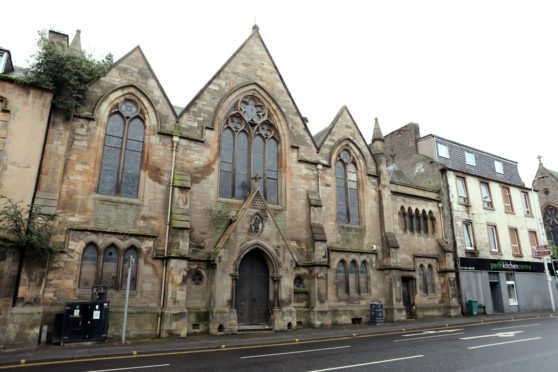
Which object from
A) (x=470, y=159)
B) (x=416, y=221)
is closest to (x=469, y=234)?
(x=416, y=221)

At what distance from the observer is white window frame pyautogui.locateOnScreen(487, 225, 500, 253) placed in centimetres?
2980

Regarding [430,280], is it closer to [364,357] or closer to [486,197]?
[486,197]

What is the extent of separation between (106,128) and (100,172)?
2.13m

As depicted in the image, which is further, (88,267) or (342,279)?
(342,279)

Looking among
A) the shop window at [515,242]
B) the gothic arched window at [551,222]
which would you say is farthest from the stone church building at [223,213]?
the gothic arched window at [551,222]

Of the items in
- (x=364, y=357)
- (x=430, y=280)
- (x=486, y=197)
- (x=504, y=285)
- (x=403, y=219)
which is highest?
(x=486, y=197)

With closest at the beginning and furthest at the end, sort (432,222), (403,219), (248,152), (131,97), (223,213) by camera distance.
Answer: (131,97) → (223,213) → (248,152) → (403,219) → (432,222)

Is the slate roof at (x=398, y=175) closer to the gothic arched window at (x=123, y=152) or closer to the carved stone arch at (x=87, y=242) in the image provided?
the gothic arched window at (x=123, y=152)

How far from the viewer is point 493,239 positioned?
30.3 m

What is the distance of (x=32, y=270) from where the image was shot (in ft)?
45.9

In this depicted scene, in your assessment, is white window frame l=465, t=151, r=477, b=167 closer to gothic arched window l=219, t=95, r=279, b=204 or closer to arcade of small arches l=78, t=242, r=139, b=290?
gothic arched window l=219, t=95, r=279, b=204

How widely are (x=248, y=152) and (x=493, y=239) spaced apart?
21905 mm

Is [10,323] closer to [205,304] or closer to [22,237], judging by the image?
[22,237]

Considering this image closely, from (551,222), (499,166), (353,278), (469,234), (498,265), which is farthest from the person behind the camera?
(551,222)
